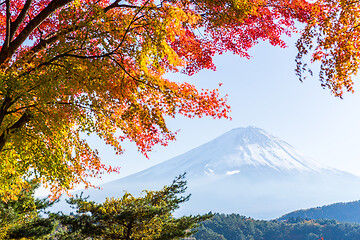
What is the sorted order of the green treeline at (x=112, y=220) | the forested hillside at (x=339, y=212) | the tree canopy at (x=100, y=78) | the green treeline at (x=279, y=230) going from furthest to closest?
1. the forested hillside at (x=339, y=212)
2. the green treeline at (x=279, y=230)
3. the green treeline at (x=112, y=220)
4. the tree canopy at (x=100, y=78)

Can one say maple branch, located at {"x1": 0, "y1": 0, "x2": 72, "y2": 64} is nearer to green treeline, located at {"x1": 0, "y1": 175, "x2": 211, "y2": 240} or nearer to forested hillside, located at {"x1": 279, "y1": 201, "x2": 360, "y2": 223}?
green treeline, located at {"x1": 0, "y1": 175, "x2": 211, "y2": 240}

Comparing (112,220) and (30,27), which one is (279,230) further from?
(30,27)

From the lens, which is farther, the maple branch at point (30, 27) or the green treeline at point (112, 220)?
the green treeline at point (112, 220)

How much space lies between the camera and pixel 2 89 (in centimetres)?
421

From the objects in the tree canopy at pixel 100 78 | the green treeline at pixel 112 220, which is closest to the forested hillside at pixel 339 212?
the green treeline at pixel 112 220

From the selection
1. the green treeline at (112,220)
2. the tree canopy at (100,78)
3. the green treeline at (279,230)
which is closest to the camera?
the tree canopy at (100,78)

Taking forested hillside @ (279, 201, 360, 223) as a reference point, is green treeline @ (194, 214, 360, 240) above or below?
above

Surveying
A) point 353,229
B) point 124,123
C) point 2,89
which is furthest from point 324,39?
point 353,229

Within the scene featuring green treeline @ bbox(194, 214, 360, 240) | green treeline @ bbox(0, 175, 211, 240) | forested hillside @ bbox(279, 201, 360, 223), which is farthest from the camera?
forested hillside @ bbox(279, 201, 360, 223)

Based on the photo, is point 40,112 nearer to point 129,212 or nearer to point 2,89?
point 2,89

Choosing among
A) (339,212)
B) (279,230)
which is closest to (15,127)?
(279,230)

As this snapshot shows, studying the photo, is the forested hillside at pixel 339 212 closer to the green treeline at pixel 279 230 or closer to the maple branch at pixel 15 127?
the green treeline at pixel 279 230

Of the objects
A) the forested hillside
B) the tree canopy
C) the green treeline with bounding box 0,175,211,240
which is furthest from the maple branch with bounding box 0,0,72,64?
the forested hillside

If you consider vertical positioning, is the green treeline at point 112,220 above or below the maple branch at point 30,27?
below
